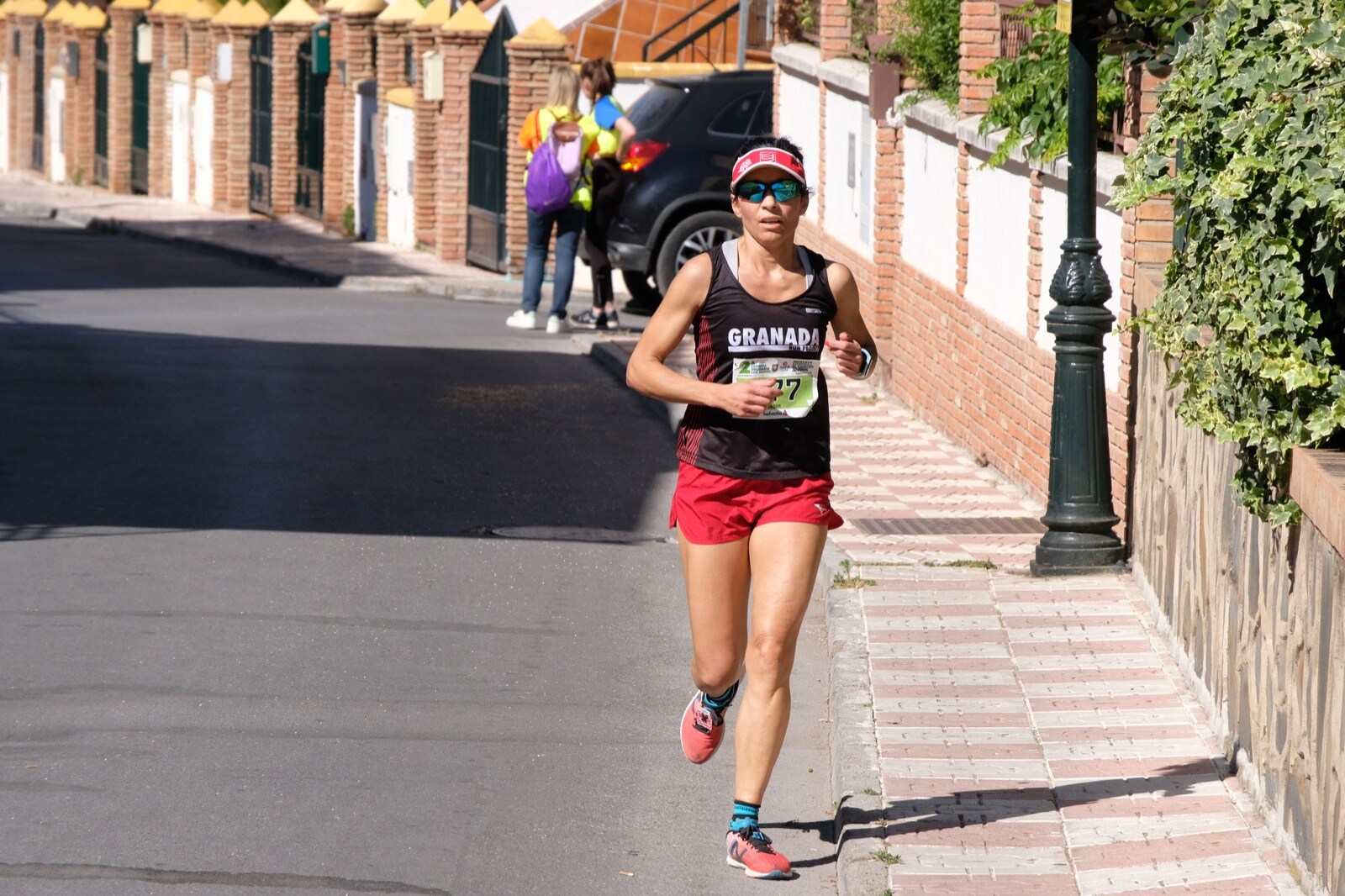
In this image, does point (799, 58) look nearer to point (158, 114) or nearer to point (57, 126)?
point (158, 114)

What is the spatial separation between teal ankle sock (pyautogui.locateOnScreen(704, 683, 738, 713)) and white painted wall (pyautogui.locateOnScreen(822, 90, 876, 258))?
9967 millimetres

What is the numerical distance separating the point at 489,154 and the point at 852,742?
19.5 metres

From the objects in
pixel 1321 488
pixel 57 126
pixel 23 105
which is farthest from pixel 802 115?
pixel 23 105

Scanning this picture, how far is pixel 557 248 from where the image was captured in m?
18.2

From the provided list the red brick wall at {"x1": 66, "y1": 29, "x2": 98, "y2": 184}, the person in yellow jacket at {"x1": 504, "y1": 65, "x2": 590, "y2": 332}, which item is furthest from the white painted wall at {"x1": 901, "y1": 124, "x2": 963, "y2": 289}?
the red brick wall at {"x1": 66, "y1": 29, "x2": 98, "y2": 184}

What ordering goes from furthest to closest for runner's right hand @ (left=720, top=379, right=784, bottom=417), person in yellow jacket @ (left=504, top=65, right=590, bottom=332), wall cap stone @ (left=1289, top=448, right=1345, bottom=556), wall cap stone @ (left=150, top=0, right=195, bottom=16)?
wall cap stone @ (left=150, top=0, right=195, bottom=16), person in yellow jacket @ (left=504, top=65, right=590, bottom=332), runner's right hand @ (left=720, top=379, right=784, bottom=417), wall cap stone @ (left=1289, top=448, right=1345, bottom=556)

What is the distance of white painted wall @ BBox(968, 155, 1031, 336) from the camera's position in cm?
1164

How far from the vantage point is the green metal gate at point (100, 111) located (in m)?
46.4

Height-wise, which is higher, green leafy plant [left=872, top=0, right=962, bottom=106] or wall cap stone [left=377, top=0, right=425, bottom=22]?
wall cap stone [left=377, top=0, right=425, bottom=22]

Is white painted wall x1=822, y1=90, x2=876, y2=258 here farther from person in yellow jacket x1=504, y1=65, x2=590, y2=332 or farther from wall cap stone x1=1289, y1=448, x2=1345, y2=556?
wall cap stone x1=1289, y1=448, x2=1345, y2=556

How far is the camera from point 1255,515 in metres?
6.08

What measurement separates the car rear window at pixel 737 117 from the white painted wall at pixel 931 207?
4.91m

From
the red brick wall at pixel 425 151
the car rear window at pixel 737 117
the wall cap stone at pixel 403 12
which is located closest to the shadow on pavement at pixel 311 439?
the car rear window at pixel 737 117

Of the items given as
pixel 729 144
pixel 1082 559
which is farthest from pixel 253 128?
pixel 1082 559
